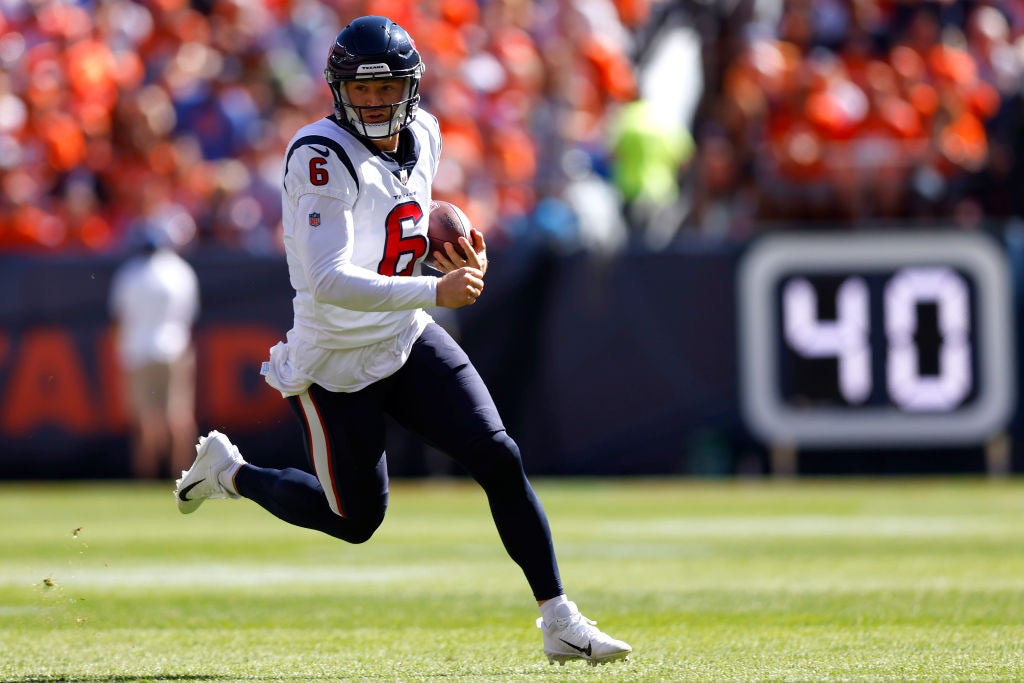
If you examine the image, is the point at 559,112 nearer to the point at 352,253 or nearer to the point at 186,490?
the point at 186,490

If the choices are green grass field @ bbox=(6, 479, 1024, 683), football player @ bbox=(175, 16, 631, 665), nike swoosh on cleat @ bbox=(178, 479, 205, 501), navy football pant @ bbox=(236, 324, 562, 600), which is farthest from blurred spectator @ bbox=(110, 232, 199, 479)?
football player @ bbox=(175, 16, 631, 665)

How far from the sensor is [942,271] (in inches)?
526

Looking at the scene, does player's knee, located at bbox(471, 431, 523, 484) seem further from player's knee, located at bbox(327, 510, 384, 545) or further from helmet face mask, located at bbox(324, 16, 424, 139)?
helmet face mask, located at bbox(324, 16, 424, 139)

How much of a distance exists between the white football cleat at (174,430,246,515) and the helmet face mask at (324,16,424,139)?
1.24 meters

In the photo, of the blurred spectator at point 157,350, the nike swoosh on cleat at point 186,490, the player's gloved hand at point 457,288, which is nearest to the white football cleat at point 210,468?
the nike swoosh on cleat at point 186,490

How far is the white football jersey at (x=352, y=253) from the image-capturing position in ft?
16.6

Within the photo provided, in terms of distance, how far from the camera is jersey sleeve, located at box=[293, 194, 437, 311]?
5.04 meters

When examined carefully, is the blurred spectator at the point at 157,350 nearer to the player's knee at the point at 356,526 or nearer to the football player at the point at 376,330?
the player's knee at the point at 356,526

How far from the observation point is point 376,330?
5324 millimetres

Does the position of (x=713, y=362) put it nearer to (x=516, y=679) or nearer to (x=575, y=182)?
(x=575, y=182)

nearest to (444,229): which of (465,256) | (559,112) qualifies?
(465,256)

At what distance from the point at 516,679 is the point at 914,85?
39.1 feet

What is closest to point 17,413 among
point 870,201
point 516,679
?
point 870,201

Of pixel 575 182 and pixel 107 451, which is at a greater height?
pixel 575 182
